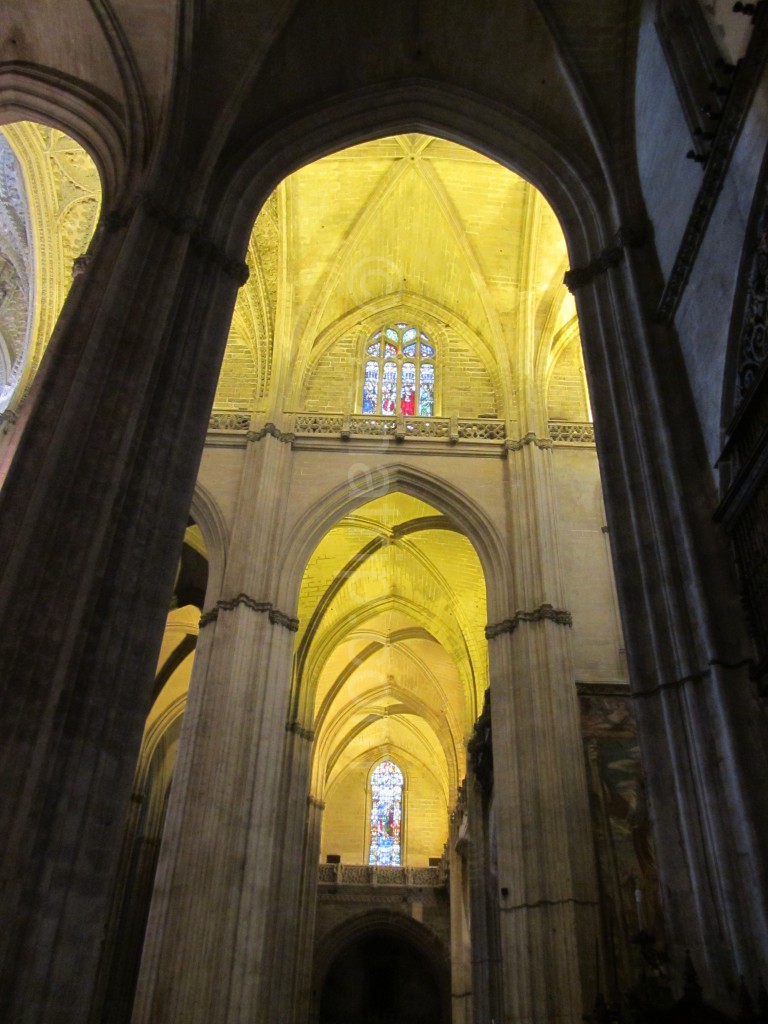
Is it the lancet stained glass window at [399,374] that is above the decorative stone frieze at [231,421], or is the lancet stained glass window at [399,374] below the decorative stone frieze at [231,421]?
above

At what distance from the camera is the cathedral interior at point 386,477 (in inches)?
214

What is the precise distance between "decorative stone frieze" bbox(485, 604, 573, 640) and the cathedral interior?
83 millimetres

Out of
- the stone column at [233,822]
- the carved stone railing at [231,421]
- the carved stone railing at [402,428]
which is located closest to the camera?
the stone column at [233,822]

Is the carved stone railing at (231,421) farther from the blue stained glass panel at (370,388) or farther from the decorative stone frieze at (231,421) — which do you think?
the blue stained glass panel at (370,388)

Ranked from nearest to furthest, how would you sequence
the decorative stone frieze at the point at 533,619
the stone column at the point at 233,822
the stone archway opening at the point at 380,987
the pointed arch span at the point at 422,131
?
1. the pointed arch span at the point at 422,131
2. the stone column at the point at 233,822
3. the decorative stone frieze at the point at 533,619
4. the stone archway opening at the point at 380,987

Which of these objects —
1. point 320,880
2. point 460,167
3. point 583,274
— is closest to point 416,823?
point 320,880

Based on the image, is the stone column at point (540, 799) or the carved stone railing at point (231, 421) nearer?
the stone column at point (540, 799)

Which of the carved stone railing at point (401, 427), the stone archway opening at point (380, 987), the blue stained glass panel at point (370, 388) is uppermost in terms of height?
the blue stained glass panel at point (370, 388)

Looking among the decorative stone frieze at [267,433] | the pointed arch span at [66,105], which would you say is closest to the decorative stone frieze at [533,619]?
the decorative stone frieze at [267,433]

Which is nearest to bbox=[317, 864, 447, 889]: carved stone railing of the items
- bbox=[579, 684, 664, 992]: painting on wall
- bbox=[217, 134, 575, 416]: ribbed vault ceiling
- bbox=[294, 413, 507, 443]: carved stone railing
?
bbox=[579, 684, 664, 992]: painting on wall

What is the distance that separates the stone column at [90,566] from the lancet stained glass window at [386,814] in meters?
19.9

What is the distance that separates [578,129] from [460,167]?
6.26 meters

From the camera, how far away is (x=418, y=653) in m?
21.8

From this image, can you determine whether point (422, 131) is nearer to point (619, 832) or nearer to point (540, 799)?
point (540, 799)
